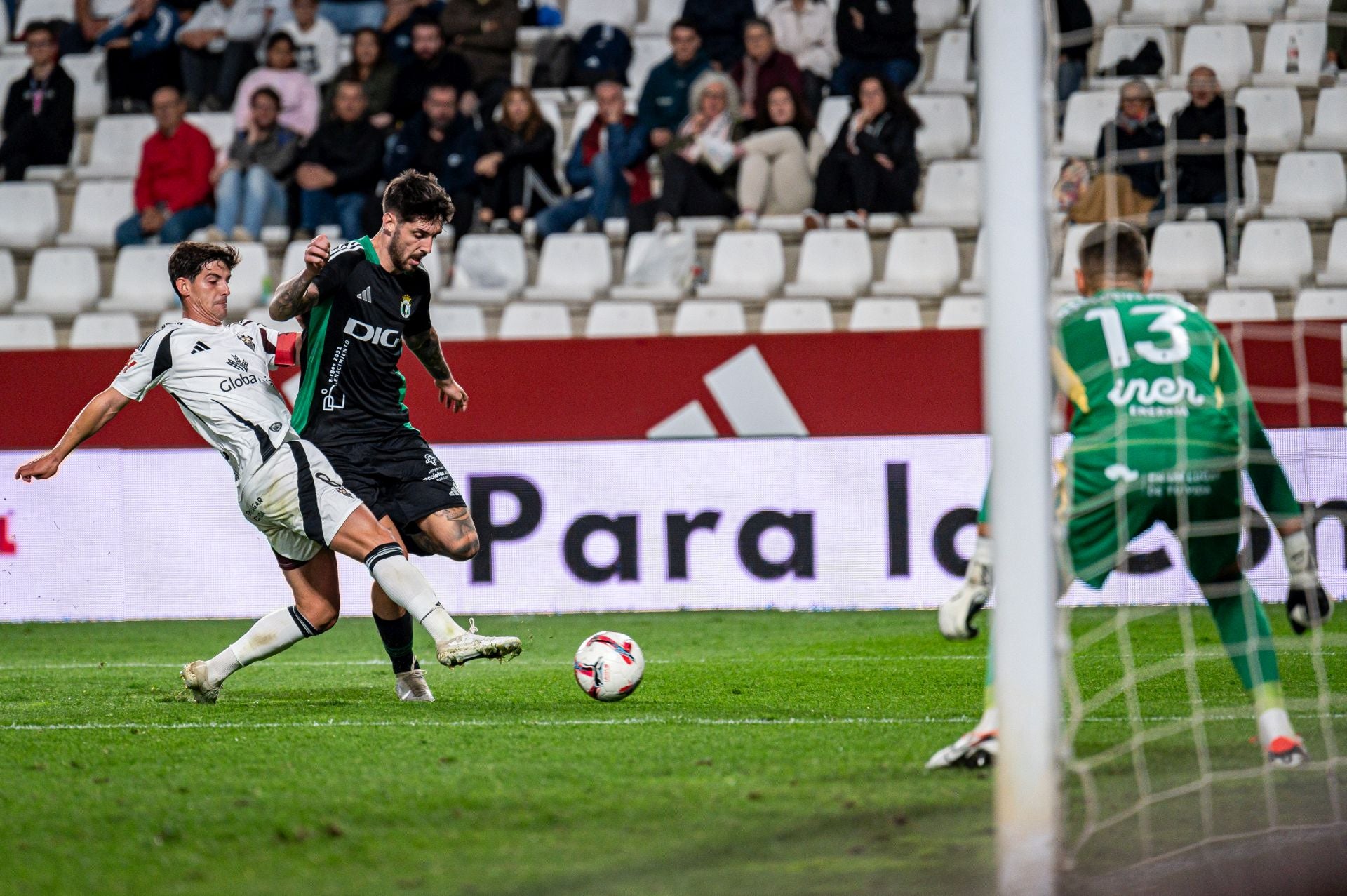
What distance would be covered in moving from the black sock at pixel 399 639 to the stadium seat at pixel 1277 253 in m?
7.13

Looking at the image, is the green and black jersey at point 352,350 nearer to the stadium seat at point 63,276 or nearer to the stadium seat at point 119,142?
the stadium seat at point 63,276

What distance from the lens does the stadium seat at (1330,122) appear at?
37.7 ft

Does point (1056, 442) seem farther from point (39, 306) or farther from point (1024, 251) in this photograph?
point (39, 306)

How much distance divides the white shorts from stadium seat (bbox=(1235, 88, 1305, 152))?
333 inches

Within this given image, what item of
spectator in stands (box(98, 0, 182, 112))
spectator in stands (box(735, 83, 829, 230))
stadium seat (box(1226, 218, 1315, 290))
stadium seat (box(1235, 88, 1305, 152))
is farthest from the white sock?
spectator in stands (box(98, 0, 182, 112))

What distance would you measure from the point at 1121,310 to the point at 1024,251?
127 centimetres

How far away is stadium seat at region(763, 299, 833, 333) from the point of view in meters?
11.0

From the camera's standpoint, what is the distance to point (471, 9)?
12.5 m

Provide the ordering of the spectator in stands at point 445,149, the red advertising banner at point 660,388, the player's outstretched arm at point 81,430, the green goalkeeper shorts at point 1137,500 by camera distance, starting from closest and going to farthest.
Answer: the green goalkeeper shorts at point 1137,500, the player's outstretched arm at point 81,430, the red advertising banner at point 660,388, the spectator in stands at point 445,149

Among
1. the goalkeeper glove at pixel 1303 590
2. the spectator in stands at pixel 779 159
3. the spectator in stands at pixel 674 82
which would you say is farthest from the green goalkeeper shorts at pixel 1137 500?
the spectator in stands at pixel 674 82

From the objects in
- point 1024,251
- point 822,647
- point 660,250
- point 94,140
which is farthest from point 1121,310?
point 94,140

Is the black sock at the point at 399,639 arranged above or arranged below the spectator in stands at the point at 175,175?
below

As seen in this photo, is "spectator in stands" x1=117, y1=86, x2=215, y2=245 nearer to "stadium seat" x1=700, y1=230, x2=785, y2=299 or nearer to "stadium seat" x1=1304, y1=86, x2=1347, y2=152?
"stadium seat" x1=700, y1=230, x2=785, y2=299

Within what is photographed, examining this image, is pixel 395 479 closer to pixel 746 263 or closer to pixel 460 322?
pixel 460 322
